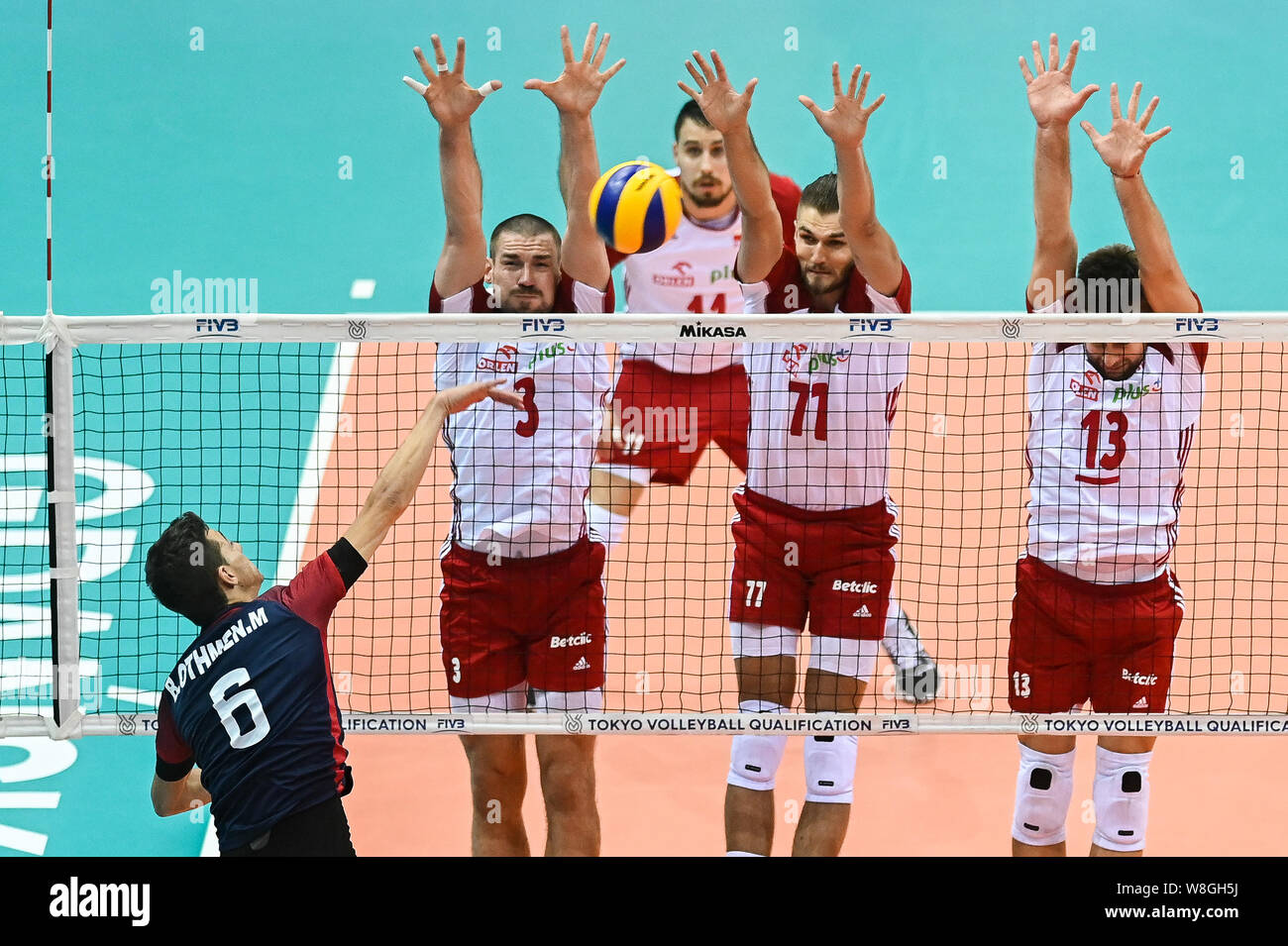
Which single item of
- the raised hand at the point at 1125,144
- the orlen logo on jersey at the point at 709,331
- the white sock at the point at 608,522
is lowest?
the white sock at the point at 608,522

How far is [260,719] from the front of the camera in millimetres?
5797

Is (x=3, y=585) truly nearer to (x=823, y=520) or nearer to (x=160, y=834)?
(x=160, y=834)

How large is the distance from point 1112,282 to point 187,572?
4.17 m

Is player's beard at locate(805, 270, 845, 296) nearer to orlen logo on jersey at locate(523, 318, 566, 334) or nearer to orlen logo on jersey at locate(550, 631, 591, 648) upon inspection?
orlen logo on jersey at locate(523, 318, 566, 334)

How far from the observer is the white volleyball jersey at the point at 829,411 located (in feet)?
23.2

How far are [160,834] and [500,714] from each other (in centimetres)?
261

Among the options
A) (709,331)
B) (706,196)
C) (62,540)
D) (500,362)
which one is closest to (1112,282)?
(709,331)

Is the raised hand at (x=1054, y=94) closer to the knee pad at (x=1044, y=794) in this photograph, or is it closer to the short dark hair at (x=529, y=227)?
the short dark hair at (x=529, y=227)

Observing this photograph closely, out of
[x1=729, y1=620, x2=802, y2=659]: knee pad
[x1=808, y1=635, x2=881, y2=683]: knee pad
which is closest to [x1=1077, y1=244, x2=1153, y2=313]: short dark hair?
[x1=808, y1=635, x2=881, y2=683]: knee pad

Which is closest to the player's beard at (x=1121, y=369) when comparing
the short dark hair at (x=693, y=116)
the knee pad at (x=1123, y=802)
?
the knee pad at (x=1123, y=802)

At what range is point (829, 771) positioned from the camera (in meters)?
7.06

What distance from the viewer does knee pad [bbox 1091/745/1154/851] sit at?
6.99m

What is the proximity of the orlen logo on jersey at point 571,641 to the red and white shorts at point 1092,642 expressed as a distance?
77.4 inches
